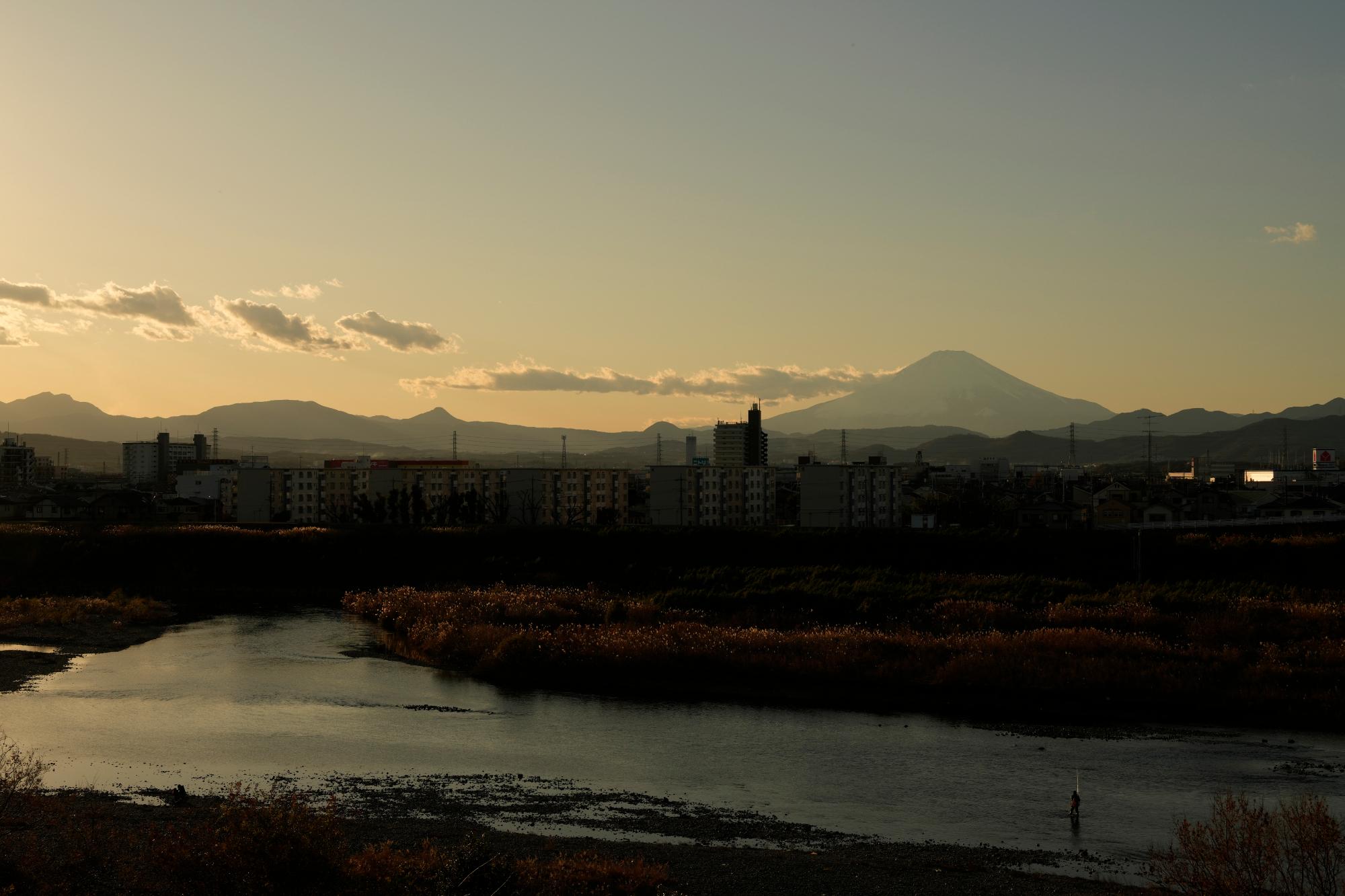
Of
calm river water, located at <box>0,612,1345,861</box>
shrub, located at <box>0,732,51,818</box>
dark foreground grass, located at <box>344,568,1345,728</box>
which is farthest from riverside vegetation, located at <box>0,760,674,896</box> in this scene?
dark foreground grass, located at <box>344,568,1345,728</box>

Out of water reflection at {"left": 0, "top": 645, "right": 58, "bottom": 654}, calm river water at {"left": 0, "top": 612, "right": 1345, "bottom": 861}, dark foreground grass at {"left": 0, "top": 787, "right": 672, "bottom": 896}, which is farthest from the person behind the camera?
water reflection at {"left": 0, "top": 645, "right": 58, "bottom": 654}

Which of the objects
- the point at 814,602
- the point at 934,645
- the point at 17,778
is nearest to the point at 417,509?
the point at 814,602

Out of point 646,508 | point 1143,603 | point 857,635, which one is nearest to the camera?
point 857,635

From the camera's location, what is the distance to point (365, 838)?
19344 mm

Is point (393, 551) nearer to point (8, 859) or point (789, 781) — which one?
point (789, 781)

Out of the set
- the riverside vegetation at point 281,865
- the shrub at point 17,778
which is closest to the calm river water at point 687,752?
the shrub at point 17,778

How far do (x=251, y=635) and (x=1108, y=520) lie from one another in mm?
69806

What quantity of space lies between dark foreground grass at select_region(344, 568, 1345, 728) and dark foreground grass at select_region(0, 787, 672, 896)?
17987 millimetres

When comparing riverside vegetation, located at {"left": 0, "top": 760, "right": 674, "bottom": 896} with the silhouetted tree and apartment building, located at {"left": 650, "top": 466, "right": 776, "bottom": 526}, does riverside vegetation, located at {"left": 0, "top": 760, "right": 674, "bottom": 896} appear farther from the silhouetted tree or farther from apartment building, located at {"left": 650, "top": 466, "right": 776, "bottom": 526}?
apartment building, located at {"left": 650, "top": 466, "right": 776, "bottom": 526}

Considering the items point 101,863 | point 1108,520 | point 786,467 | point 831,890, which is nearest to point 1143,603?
point 831,890

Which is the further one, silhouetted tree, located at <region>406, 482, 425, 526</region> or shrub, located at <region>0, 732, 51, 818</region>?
silhouetted tree, located at <region>406, 482, 425, 526</region>

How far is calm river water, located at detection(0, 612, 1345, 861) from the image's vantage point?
2295 centimetres

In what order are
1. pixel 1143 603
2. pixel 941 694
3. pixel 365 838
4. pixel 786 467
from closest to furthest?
pixel 365 838 → pixel 941 694 → pixel 1143 603 → pixel 786 467

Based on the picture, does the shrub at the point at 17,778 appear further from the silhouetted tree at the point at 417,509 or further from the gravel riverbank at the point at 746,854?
the silhouetted tree at the point at 417,509
